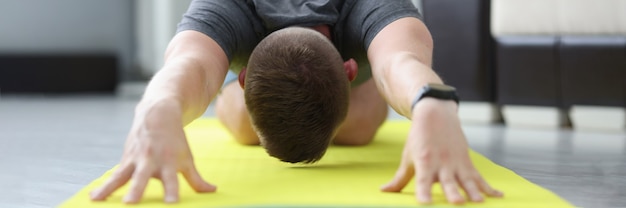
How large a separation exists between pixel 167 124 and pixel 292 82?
0.28m

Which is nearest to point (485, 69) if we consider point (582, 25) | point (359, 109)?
point (582, 25)

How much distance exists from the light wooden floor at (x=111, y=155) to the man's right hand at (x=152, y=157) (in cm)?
29

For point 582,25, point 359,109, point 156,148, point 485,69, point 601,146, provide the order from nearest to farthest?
point 156,148 → point 359,109 → point 601,146 → point 582,25 → point 485,69

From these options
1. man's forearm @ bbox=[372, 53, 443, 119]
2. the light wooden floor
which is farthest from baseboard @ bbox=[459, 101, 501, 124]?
man's forearm @ bbox=[372, 53, 443, 119]

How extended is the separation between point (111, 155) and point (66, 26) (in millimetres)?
3555

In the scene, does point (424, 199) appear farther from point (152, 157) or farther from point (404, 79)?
point (152, 157)

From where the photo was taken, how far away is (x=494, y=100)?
3.43 metres

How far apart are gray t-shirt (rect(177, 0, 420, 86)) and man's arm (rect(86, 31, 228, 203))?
0.28m

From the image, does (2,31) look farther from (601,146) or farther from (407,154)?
(407,154)

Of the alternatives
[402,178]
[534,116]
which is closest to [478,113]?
[534,116]

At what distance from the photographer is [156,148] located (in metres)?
1.21

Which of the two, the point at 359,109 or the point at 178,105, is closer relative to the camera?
the point at 178,105

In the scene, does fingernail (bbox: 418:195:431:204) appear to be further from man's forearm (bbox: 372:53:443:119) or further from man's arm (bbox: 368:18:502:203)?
man's forearm (bbox: 372:53:443:119)

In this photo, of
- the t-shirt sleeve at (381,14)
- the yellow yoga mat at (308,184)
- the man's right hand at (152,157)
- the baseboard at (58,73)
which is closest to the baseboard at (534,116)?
the yellow yoga mat at (308,184)
